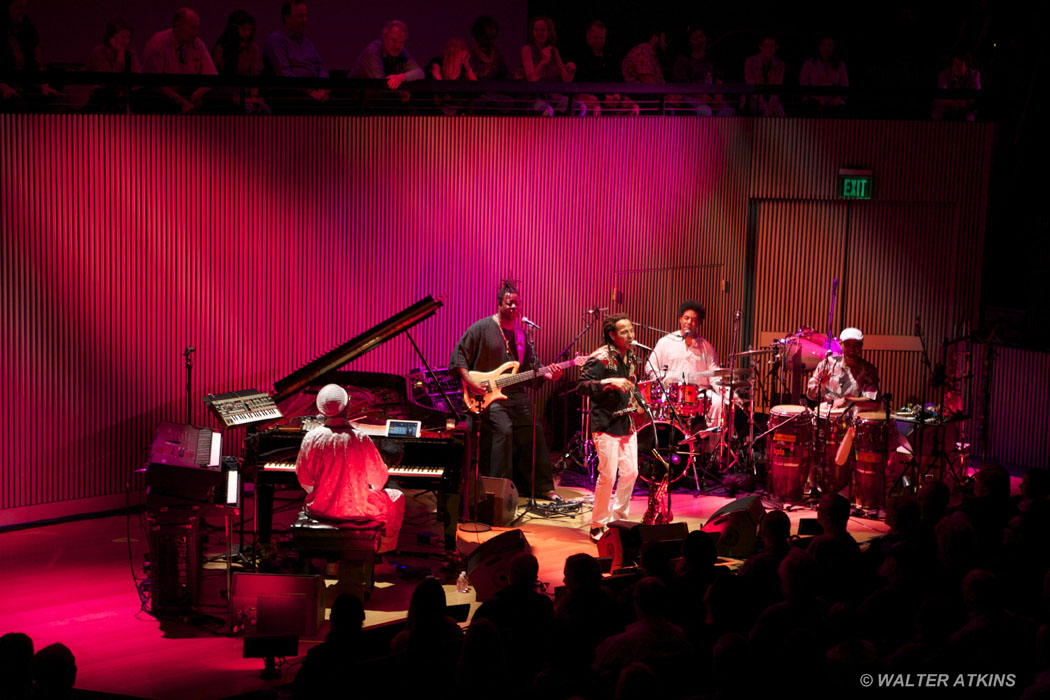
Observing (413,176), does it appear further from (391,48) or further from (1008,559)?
(1008,559)

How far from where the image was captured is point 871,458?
9.52 metres

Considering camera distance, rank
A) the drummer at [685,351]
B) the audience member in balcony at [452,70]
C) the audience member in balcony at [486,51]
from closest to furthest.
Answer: the audience member in balcony at [452,70] < the audience member in balcony at [486,51] < the drummer at [685,351]

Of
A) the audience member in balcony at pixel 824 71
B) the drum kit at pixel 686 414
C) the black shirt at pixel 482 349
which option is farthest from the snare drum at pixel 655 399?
the audience member in balcony at pixel 824 71

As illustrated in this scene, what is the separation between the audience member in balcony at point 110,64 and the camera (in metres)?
8.98

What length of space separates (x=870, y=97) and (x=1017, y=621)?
7.81 metres

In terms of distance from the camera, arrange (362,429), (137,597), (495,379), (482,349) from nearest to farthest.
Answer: (137,597), (362,429), (495,379), (482,349)

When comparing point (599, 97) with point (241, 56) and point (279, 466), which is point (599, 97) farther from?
point (279, 466)

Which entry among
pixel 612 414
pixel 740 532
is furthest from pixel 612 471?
pixel 740 532

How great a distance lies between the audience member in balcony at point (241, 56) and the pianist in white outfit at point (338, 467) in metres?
4.07

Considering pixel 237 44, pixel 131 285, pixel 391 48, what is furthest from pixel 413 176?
pixel 131 285

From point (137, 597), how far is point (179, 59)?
5.06m

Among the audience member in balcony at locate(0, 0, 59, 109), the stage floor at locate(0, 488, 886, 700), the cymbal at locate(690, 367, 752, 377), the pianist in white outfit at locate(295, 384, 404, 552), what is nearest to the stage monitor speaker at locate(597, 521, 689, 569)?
the stage floor at locate(0, 488, 886, 700)

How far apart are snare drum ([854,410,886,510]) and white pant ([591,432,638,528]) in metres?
2.43

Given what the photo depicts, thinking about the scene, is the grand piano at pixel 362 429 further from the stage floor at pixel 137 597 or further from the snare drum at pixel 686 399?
the snare drum at pixel 686 399
